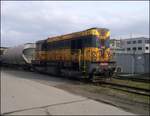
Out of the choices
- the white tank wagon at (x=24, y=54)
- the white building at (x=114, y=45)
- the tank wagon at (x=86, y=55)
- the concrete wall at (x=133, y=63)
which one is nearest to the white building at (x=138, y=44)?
the white building at (x=114, y=45)

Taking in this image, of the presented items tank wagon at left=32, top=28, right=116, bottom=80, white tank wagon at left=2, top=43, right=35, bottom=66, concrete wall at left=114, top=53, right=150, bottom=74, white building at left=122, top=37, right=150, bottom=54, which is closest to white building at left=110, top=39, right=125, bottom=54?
concrete wall at left=114, top=53, right=150, bottom=74

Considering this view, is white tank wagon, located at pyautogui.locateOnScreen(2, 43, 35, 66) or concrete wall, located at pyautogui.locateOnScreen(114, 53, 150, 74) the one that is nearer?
concrete wall, located at pyautogui.locateOnScreen(114, 53, 150, 74)

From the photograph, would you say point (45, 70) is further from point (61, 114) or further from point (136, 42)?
point (136, 42)

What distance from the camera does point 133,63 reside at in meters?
26.9

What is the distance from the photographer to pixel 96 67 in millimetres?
16828

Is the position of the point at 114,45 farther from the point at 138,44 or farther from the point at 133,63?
the point at 138,44

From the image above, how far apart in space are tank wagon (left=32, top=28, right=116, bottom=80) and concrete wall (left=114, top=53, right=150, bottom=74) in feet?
25.7

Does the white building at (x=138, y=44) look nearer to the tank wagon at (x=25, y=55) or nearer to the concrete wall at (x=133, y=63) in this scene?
the tank wagon at (x=25, y=55)

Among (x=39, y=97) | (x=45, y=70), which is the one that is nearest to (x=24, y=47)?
(x=45, y=70)

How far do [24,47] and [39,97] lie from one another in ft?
73.4

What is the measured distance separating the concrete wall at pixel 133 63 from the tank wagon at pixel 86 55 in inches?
308

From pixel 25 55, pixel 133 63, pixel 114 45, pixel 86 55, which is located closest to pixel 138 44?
pixel 25 55

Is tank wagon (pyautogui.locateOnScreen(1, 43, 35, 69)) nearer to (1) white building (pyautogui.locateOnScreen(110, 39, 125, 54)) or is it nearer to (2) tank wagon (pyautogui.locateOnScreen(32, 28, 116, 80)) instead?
(1) white building (pyautogui.locateOnScreen(110, 39, 125, 54))

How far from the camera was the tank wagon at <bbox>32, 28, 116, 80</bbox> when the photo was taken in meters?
17.1
